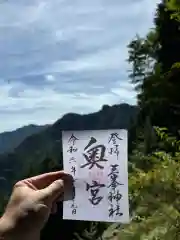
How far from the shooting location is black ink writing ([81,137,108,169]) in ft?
4.69

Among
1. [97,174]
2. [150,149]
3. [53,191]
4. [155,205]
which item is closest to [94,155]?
[97,174]

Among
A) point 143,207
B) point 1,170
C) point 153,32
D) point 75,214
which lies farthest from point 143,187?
point 1,170

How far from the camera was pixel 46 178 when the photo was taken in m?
1.38

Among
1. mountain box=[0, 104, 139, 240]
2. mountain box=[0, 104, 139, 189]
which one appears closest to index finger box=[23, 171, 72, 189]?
mountain box=[0, 104, 139, 240]

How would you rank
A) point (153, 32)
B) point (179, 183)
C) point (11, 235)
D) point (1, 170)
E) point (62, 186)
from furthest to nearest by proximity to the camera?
1. point (1, 170)
2. point (153, 32)
3. point (179, 183)
4. point (62, 186)
5. point (11, 235)

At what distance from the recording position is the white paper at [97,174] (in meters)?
1.42

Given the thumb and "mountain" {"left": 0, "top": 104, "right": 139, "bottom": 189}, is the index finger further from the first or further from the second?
"mountain" {"left": 0, "top": 104, "right": 139, "bottom": 189}

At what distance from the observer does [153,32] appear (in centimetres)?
1005

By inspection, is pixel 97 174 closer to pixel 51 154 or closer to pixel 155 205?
pixel 155 205

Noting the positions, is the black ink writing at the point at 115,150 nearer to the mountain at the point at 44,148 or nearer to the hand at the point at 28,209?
the hand at the point at 28,209

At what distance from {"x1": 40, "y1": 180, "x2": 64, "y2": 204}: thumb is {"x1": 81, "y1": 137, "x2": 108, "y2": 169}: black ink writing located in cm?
11

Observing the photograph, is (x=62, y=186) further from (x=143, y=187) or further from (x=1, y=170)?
(x=1, y=170)

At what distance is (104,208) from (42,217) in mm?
254

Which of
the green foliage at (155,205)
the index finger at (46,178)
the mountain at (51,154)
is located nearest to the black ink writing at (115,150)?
the index finger at (46,178)
